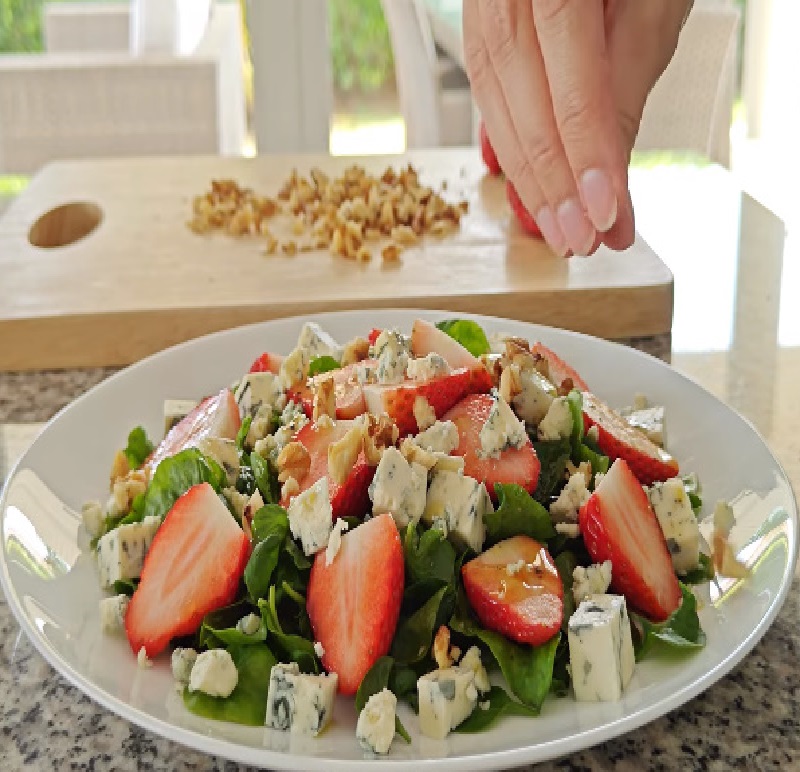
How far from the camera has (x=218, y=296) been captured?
1515mm

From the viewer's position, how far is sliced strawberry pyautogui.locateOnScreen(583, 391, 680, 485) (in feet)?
3.28

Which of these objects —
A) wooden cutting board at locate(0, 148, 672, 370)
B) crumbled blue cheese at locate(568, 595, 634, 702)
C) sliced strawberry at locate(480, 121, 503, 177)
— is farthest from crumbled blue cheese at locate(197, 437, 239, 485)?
sliced strawberry at locate(480, 121, 503, 177)

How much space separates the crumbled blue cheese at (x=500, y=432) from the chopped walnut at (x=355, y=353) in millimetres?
200

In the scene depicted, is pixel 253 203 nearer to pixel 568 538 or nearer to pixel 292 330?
pixel 292 330

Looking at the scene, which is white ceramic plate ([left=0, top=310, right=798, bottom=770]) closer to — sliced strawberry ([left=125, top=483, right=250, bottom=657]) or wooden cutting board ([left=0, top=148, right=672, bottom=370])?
sliced strawberry ([left=125, top=483, right=250, bottom=657])

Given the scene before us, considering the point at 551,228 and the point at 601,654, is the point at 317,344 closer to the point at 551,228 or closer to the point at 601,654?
the point at 551,228

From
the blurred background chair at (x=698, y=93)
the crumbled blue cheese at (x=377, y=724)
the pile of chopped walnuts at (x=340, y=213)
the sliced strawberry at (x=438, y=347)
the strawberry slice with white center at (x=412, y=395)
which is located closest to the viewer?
the crumbled blue cheese at (x=377, y=724)

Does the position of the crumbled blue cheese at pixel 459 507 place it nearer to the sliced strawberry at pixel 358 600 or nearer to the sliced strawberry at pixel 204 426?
the sliced strawberry at pixel 358 600

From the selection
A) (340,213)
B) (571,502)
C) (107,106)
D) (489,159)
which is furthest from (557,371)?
(107,106)

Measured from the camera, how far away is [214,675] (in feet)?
2.53

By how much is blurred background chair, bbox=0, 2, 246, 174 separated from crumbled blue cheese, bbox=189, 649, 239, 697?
9.03 feet

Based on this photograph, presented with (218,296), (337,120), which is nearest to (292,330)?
(218,296)

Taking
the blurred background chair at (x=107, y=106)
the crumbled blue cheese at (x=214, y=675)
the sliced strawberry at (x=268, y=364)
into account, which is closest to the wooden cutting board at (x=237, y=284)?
the sliced strawberry at (x=268, y=364)

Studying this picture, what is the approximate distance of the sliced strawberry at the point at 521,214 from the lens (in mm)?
1667
